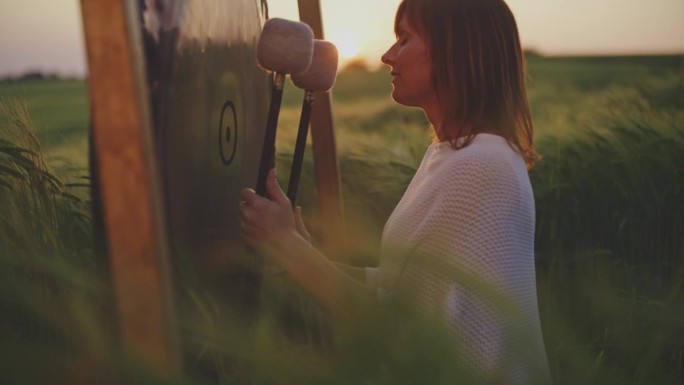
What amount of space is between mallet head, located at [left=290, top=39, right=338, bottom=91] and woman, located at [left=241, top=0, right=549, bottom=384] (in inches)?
5.1

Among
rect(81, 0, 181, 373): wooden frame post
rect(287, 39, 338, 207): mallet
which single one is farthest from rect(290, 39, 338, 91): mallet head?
rect(81, 0, 181, 373): wooden frame post

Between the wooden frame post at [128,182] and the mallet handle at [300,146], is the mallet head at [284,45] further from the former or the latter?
Answer: the wooden frame post at [128,182]

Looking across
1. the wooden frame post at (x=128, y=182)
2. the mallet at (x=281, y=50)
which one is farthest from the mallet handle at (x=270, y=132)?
the wooden frame post at (x=128, y=182)

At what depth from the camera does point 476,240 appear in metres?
1.28

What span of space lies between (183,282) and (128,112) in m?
0.37

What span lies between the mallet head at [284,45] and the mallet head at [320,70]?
6.8 inches

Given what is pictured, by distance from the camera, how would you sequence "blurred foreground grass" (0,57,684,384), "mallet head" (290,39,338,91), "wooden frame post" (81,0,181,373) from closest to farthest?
"blurred foreground grass" (0,57,684,384), "wooden frame post" (81,0,181,373), "mallet head" (290,39,338,91)

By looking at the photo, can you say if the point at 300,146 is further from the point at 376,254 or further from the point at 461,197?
the point at 376,254

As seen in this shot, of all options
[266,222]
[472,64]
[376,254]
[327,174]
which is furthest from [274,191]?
[327,174]

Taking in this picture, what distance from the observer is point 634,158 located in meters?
2.48

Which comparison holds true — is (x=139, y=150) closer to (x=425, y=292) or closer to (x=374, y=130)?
(x=425, y=292)

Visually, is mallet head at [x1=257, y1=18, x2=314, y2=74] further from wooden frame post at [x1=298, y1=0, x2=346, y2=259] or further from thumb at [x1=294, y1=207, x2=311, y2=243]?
wooden frame post at [x1=298, y1=0, x2=346, y2=259]

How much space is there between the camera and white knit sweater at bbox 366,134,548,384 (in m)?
1.28

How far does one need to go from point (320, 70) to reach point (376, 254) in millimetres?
701
